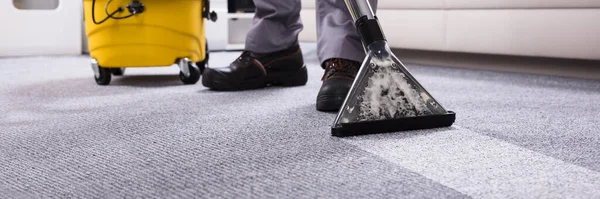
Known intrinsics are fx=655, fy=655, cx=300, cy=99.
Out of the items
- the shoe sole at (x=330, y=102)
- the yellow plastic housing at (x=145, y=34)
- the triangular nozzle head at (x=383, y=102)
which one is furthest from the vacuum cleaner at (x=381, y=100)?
the yellow plastic housing at (x=145, y=34)

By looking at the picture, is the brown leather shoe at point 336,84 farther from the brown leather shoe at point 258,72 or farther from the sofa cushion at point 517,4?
the sofa cushion at point 517,4

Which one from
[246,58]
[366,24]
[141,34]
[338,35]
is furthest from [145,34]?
[366,24]

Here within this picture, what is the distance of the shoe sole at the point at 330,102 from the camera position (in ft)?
3.62

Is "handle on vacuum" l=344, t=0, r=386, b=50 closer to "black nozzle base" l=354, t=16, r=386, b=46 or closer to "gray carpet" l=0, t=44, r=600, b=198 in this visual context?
"black nozzle base" l=354, t=16, r=386, b=46

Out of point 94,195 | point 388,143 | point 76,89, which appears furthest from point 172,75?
point 94,195

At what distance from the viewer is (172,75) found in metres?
1.89

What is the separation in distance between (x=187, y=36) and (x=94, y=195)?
1.06 meters

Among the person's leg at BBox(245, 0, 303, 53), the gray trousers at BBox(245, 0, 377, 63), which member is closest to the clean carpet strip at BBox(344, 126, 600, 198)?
the gray trousers at BBox(245, 0, 377, 63)

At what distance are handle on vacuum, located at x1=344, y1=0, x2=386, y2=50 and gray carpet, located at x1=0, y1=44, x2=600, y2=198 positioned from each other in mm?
139

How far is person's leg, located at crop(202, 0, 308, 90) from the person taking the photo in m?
1.45

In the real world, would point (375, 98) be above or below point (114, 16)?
above

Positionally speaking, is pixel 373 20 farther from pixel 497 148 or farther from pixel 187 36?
pixel 187 36

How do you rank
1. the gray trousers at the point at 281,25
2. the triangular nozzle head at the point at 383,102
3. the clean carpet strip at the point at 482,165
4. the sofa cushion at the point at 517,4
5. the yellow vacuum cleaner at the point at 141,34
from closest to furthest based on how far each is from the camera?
1. the clean carpet strip at the point at 482,165
2. the triangular nozzle head at the point at 383,102
3. the gray trousers at the point at 281,25
4. the yellow vacuum cleaner at the point at 141,34
5. the sofa cushion at the point at 517,4

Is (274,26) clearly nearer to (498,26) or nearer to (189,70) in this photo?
(189,70)
